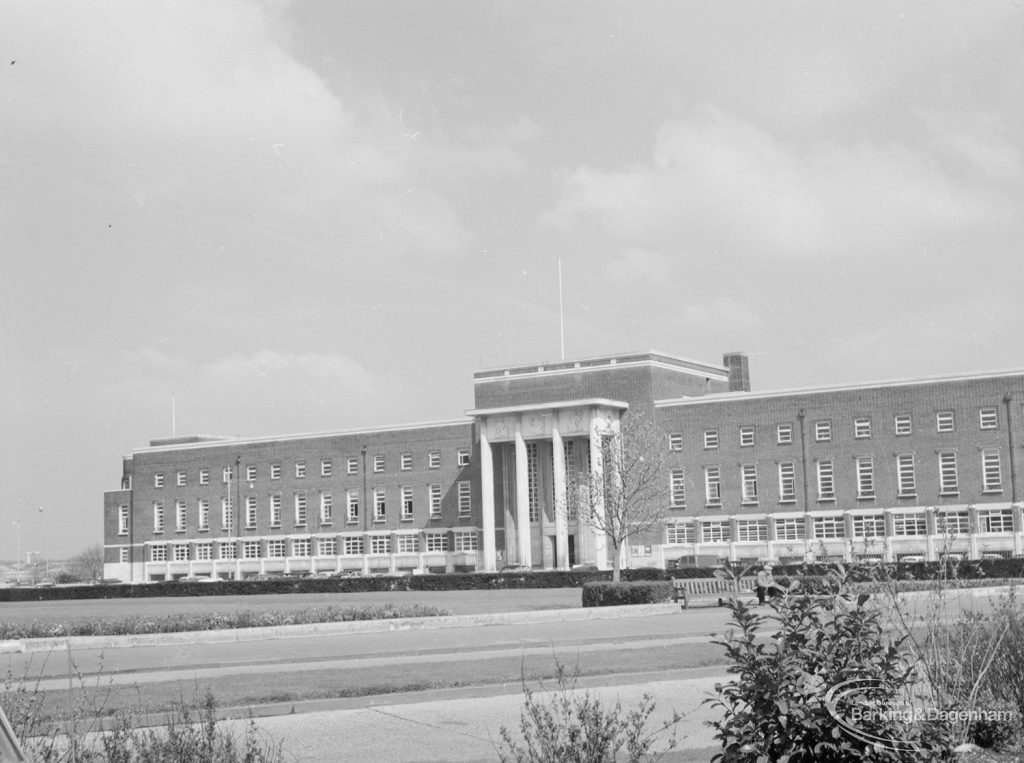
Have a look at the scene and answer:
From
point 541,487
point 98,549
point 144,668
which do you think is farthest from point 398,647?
point 98,549

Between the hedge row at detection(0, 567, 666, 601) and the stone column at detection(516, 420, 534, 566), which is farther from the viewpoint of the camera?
the stone column at detection(516, 420, 534, 566)

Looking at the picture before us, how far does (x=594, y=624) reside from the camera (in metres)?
29.1

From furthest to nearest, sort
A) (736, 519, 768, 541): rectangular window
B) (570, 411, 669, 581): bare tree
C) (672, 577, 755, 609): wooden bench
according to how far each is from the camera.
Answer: (736, 519, 768, 541): rectangular window
(570, 411, 669, 581): bare tree
(672, 577, 755, 609): wooden bench

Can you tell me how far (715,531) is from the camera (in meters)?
78.1

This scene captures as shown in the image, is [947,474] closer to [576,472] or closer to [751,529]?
[751,529]

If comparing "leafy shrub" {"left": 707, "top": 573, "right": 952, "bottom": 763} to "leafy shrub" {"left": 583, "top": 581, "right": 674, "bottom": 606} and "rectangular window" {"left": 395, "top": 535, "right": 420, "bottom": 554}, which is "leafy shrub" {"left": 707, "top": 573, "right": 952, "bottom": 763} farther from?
"rectangular window" {"left": 395, "top": 535, "right": 420, "bottom": 554}

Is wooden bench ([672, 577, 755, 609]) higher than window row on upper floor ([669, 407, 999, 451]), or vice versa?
window row on upper floor ([669, 407, 999, 451])

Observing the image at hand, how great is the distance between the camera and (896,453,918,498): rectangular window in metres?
72.2

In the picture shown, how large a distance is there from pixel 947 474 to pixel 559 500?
78.0 ft

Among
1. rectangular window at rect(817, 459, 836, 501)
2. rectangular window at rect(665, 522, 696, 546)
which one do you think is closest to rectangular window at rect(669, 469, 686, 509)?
rectangular window at rect(665, 522, 696, 546)

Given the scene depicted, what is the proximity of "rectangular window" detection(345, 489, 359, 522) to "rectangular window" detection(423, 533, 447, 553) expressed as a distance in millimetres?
6207

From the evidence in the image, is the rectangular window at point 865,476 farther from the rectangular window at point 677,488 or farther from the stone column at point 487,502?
the stone column at point 487,502

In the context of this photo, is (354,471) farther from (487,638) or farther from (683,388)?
(487,638)

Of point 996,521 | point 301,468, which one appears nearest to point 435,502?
point 301,468
